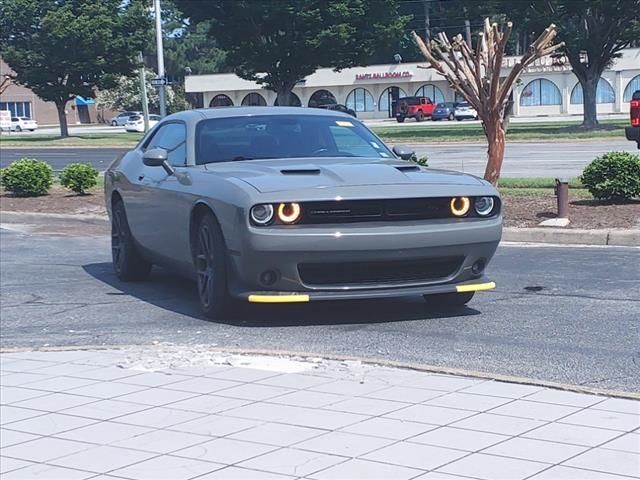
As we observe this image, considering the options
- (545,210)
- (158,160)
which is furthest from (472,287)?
(545,210)

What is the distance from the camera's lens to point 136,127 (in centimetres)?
6950

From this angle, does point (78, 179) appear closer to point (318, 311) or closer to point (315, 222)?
point (318, 311)

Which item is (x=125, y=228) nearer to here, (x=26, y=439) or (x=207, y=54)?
(x=26, y=439)

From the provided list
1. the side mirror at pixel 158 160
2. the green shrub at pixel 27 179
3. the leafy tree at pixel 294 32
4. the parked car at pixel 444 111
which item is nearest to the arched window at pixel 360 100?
the parked car at pixel 444 111

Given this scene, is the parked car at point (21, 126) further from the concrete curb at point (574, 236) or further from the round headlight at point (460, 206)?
the round headlight at point (460, 206)

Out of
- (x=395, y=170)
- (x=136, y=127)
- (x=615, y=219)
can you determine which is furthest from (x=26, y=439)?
(x=136, y=127)

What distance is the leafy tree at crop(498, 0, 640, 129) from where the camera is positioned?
4222 centimetres

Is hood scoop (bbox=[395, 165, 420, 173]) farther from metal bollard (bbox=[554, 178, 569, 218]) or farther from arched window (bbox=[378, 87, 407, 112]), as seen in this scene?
arched window (bbox=[378, 87, 407, 112])

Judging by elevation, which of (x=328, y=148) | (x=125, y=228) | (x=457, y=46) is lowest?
(x=125, y=228)

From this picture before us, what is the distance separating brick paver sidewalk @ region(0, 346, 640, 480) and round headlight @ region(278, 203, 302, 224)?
3.42 feet

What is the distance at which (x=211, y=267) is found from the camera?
7816mm

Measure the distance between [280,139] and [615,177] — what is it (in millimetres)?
5815

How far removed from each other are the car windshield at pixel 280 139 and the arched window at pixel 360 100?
2912 inches

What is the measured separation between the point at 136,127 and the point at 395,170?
207ft
